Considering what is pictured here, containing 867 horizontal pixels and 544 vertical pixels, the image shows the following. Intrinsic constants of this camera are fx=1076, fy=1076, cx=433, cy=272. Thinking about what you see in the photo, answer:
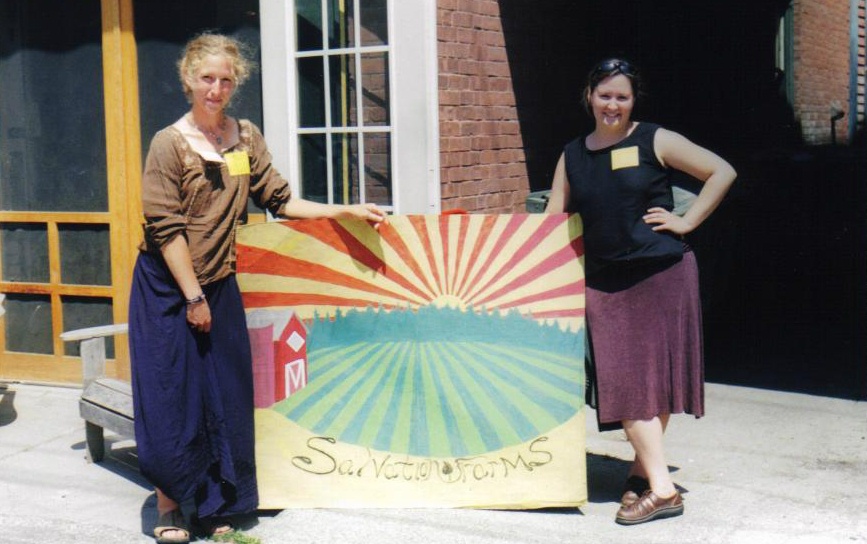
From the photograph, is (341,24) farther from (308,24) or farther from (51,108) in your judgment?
(51,108)

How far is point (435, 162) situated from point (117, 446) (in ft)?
7.47

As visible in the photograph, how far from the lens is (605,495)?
4.79 meters

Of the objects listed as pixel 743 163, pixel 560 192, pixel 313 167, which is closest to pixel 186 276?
pixel 560 192

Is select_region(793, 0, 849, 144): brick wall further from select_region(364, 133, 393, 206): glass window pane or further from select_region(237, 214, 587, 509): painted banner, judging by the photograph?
select_region(237, 214, 587, 509): painted banner

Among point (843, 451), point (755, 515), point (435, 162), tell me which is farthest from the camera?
point (435, 162)

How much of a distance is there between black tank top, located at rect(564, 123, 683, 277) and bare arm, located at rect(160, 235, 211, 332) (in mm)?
1560

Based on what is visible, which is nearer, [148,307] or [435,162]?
[148,307]

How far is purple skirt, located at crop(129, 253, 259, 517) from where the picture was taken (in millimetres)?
4191

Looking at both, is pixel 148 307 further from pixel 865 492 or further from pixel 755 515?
pixel 865 492

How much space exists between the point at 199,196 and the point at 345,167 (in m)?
1.82

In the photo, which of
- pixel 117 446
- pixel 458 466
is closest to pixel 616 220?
pixel 458 466

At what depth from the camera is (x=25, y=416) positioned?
20.6 feet

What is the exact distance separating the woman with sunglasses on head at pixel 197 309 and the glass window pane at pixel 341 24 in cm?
153

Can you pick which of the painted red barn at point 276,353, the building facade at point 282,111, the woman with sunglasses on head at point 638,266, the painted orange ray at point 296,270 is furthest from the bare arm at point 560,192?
the building facade at point 282,111
